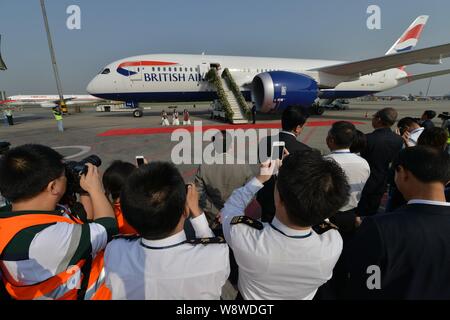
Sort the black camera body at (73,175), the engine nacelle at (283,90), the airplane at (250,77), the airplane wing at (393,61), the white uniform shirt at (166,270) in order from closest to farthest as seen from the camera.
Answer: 1. the white uniform shirt at (166,270)
2. the black camera body at (73,175)
3. the airplane wing at (393,61)
4. the engine nacelle at (283,90)
5. the airplane at (250,77)

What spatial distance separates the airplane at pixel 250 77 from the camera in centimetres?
1473

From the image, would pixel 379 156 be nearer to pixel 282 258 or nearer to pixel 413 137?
pixel 413 137

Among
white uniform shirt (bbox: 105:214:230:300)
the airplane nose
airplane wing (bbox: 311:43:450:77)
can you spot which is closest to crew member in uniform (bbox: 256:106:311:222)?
white uniform shirt (bbox: 105:214:230:300)

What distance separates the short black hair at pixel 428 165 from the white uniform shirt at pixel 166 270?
4.29ft

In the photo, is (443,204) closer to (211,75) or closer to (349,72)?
(211,75)

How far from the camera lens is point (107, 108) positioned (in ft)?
125

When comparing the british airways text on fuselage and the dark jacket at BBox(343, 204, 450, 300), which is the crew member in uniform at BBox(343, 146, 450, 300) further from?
the british airways text on fuselage

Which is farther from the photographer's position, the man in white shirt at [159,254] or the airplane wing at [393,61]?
the airplane wing at [393,61]

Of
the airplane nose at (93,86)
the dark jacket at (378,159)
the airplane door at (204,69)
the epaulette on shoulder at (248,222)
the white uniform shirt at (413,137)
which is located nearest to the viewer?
the epaulette on shoulder at (248,222)

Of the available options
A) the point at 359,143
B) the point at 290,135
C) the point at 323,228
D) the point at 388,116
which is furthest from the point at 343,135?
the point at 323,228

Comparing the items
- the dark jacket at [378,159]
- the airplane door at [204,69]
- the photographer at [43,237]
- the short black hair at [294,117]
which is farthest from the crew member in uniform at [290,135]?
the airplane door at [204,69]

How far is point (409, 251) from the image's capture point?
1235 mm

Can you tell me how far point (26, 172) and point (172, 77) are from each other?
59.5 feet

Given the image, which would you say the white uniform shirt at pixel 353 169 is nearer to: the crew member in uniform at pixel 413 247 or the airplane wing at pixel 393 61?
the crew member in uniform at pixel 413 247
